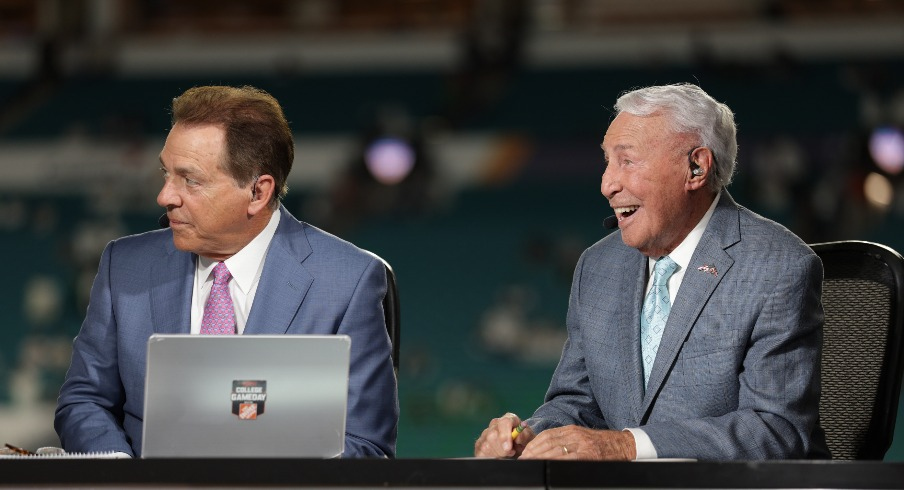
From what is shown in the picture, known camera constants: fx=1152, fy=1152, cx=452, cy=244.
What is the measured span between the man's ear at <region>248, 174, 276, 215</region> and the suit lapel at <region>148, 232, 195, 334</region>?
0.16 metres

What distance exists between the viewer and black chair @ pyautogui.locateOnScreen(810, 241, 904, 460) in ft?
6.81

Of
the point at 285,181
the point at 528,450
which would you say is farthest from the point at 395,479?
the point at 285,181

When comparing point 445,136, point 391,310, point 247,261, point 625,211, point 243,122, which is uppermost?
point 243,122

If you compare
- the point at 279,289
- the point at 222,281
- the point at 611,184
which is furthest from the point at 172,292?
the point at 611,184

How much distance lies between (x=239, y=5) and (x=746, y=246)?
14.8ft

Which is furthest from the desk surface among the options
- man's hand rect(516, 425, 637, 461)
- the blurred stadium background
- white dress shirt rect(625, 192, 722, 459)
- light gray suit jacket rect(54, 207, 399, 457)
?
the blurred stadium background

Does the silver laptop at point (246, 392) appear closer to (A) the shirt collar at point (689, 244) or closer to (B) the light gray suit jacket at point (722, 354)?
(B) the light gray suit jacket at point (722, 354)

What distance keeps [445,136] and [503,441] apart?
13.0 ft

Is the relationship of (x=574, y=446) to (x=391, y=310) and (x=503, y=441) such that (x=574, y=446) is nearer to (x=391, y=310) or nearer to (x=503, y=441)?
(x=503, y=441)

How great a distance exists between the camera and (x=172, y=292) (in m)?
2.09

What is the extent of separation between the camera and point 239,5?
5.98 m

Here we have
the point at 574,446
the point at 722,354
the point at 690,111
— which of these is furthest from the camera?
the point at 690,111

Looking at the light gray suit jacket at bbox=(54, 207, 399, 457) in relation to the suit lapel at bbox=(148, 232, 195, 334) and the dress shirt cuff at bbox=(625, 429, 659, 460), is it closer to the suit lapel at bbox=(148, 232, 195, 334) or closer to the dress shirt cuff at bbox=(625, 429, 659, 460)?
the suit lapel at bbox=(148, 232, 195, 334)

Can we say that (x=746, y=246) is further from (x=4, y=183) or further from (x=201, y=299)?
(x=4, y=183)
